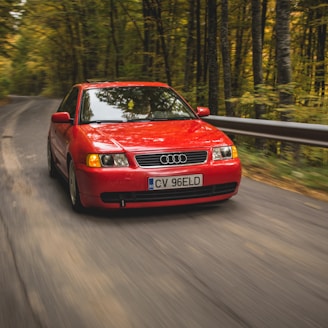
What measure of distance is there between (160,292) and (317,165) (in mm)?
5160

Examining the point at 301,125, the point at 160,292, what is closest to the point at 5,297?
the point at 160,292

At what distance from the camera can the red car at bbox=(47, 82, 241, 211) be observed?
15.4 feet

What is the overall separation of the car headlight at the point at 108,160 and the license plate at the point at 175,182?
1.09ft

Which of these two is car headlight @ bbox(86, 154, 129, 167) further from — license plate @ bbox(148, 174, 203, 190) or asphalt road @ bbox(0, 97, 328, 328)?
asphalt road @ bbox(0, 97, 328, 328)

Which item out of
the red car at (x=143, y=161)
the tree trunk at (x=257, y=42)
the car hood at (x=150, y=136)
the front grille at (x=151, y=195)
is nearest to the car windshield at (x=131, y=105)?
the red car at (x=143, y=161)

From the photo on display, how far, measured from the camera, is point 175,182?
15.6ft

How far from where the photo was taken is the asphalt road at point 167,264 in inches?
105

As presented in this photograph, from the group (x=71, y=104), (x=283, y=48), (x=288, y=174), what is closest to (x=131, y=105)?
(x=71, y=104)

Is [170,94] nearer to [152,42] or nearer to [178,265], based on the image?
[178,265]

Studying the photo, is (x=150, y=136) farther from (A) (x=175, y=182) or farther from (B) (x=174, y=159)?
(A) (x=175, y=182)

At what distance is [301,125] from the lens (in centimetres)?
659

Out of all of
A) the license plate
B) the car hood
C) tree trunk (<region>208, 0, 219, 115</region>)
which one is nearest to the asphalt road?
the license plate

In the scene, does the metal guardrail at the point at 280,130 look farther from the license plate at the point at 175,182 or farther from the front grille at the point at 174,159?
the license plate at the point at 175,182

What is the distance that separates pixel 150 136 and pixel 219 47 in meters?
22.2
